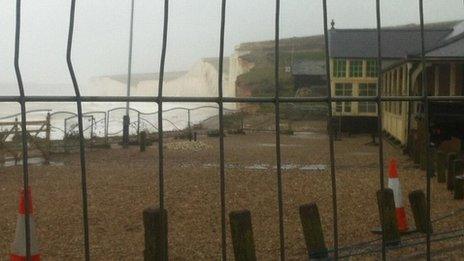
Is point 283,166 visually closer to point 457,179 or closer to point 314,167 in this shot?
point 314,167

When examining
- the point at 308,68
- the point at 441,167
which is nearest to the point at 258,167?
the point at 441,167

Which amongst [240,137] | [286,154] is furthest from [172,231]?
[240,137]

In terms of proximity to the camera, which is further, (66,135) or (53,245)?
(66,135)

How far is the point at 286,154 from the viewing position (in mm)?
19328

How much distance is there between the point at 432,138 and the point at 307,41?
8996cm

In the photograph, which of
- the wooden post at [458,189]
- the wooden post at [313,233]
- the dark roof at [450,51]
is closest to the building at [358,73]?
the dark roof at [450,51]

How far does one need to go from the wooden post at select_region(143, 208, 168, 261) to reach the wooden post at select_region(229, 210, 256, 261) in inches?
22.5

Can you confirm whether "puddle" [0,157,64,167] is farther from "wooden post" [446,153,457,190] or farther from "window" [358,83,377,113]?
"window" [358,83,377,113]

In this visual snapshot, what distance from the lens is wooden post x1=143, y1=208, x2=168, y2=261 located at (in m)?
2.54

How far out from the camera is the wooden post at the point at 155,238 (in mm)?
2535

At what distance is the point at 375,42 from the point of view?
3109 cm

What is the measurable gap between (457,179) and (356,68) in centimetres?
1966

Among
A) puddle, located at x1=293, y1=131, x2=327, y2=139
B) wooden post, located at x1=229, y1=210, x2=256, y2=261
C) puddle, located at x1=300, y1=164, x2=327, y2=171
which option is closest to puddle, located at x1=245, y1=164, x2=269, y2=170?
puddle, located at x1=300, y1=164, x2=327, y2=171

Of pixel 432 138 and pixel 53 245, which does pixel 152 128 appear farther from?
pixel 53 245
